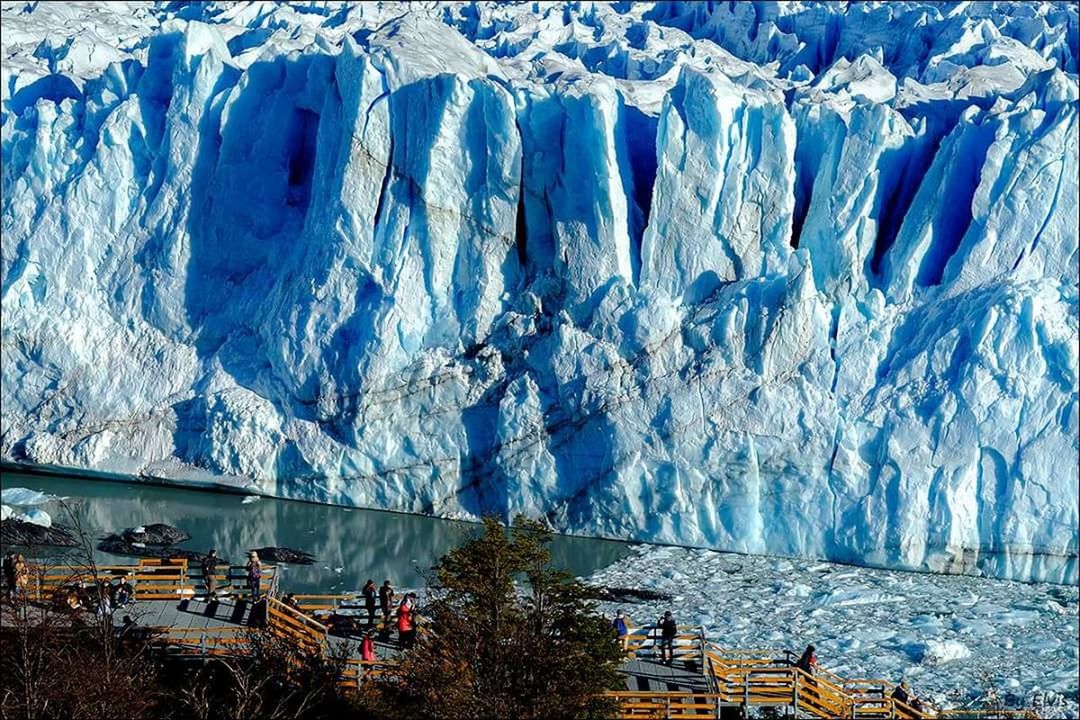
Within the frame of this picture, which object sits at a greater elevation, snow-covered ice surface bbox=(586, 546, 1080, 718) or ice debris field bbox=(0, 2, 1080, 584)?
ice debris field bbox=(0, 2, 1080, 584)

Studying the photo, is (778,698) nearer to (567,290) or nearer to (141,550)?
(567,290)

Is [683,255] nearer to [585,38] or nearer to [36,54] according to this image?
[585,38]

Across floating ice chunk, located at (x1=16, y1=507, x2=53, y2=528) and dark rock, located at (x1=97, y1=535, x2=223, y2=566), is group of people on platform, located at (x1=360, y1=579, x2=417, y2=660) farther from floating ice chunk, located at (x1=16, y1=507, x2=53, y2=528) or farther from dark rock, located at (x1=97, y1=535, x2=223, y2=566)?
floating ice chunk, located at (x1=16, y1=507, x2=53, y2=528)

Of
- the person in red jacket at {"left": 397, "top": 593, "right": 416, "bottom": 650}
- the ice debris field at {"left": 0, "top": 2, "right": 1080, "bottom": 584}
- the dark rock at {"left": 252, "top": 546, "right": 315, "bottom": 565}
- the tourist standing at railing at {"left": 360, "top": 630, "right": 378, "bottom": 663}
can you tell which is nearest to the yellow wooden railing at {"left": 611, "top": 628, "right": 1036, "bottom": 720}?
the person in red jacket at {"left": 397, "top": 593, "right": 416, "bottom": 650}

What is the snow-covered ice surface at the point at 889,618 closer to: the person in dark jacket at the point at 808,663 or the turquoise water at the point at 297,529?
the person in dark jacket at the point at 808,663

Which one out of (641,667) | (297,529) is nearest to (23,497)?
(297,529)

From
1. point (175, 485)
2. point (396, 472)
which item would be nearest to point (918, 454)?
point (396, 472)

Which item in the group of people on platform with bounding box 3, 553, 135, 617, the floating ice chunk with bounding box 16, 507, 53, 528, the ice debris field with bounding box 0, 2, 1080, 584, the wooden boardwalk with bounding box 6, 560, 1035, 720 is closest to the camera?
the group of people on platform with bounding box 3, 553, 135, 617
